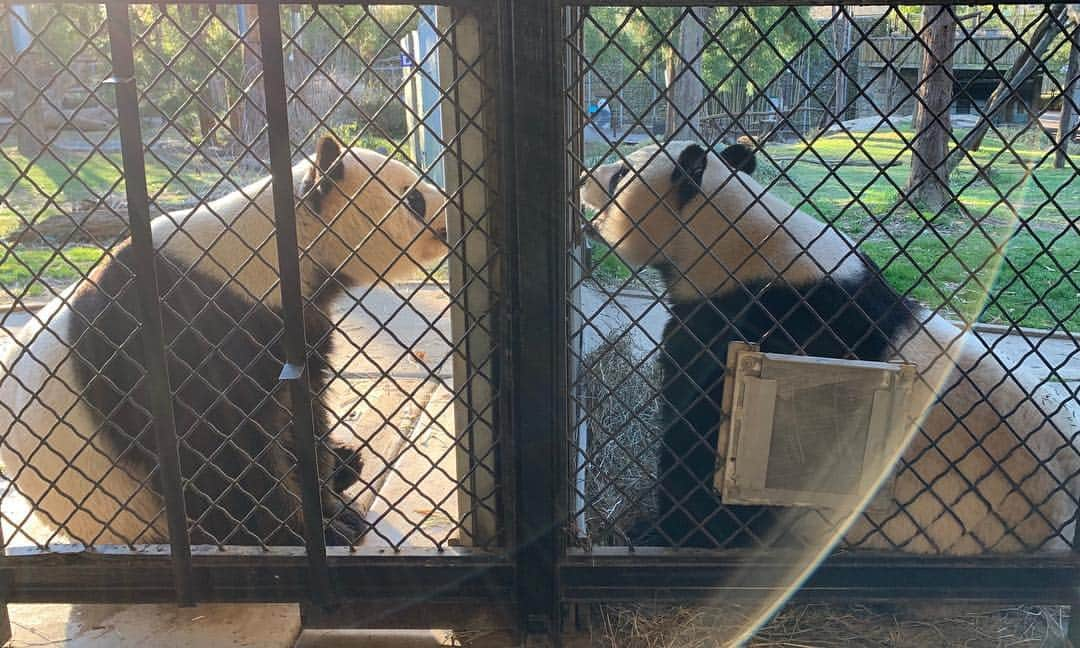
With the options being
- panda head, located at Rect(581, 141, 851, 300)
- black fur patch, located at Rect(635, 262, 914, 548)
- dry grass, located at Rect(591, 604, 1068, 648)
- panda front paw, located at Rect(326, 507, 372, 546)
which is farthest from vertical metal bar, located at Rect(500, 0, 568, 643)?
panda front paw, located at Rect(326, 507, 372, 546)

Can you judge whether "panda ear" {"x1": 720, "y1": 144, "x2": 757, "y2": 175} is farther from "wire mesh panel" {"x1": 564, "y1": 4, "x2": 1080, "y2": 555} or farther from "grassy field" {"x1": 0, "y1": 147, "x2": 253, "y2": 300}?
"grassy field" {"x1": 0, "y1": 147, "x2": 253, "y2": 300}

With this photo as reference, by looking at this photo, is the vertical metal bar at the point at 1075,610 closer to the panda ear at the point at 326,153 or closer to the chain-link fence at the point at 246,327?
the chain-link fence at the point at 246,327

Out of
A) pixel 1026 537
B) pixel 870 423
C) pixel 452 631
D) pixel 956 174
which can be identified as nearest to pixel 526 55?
pixel 870 423

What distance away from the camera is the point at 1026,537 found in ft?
9.64

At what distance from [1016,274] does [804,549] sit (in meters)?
1.07

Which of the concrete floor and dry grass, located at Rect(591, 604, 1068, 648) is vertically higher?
the concrete floor

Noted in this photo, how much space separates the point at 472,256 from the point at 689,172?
1.18 metres

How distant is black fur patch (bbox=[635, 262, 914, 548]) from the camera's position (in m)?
3.06

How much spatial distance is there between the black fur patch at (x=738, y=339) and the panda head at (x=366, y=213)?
115 cm

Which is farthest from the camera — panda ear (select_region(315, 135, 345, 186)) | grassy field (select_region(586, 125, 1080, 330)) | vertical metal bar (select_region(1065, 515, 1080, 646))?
grassy field (select_region(586, 125, 1080, 330))

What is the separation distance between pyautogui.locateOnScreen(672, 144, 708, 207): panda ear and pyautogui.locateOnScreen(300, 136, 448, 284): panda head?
0.95 m

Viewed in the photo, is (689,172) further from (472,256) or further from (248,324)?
(248,324)

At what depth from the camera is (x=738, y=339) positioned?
323 cm

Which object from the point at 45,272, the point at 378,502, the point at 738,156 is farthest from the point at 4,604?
the point at 45,272
